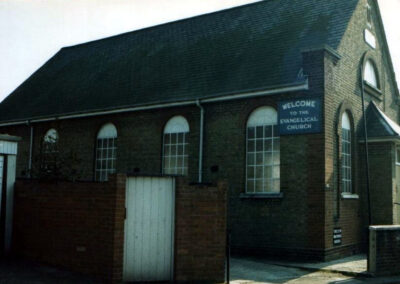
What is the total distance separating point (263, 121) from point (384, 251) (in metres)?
5.21

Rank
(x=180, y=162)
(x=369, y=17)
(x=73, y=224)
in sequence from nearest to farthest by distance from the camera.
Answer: (x=73, y=224), (x=180, y=162), (x=369, y=17)

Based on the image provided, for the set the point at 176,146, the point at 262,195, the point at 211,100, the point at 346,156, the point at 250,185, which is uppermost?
the point at 211,100

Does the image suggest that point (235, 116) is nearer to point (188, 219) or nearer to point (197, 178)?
point (197, 178)

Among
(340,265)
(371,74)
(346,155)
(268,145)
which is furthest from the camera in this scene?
(371,74)

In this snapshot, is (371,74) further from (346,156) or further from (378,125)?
(346,156)

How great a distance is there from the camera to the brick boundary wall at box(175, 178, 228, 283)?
988 cm

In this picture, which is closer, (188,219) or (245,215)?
(188,219)

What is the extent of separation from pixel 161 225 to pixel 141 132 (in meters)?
8.41

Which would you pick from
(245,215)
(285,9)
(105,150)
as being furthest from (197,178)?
(285,9)

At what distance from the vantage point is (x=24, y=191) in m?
11.8

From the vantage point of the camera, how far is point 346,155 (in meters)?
15.7

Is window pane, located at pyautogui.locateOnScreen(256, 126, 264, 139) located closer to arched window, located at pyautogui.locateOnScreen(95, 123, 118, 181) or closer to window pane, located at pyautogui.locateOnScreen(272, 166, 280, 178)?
window pane, located at pyautogui.locateOnScreen(272, 166, 280, 178)

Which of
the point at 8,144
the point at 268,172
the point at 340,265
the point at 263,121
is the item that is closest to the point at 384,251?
the point at 340,265

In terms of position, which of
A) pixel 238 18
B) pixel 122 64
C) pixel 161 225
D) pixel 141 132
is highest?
pixel 238 18
